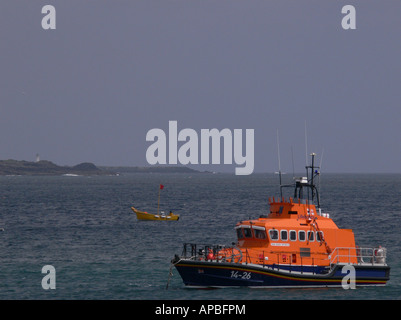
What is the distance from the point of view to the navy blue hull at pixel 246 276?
3556cm

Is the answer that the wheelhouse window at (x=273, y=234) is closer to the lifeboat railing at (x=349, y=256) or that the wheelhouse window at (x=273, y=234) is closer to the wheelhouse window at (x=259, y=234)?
the wheelhouse window at (x=259, y=234)

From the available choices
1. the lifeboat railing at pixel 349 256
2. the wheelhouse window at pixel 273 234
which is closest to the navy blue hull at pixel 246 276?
the lifeboat railing at pixel 349 256

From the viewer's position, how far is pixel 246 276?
3569cm

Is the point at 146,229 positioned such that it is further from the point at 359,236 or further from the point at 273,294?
the point at 273,294

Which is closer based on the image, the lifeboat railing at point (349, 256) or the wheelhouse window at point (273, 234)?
the wheelhouse window at point (273, 234)

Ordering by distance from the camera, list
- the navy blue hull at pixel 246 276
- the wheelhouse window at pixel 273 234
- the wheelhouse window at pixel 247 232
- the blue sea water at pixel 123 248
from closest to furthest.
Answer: the navy blue hull at pixel 246 276 < the blue sea water at pixel 123 248 < the wheelhouse window at pixel 273 234 < the wheelhouse window at pixel 247 232

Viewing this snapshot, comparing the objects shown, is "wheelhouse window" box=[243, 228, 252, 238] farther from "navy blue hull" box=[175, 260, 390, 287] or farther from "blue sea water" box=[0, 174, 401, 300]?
"blue sea water" box=[0, 174, 401, 300]

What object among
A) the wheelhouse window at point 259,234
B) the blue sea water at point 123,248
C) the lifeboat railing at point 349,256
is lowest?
the blue sea water at point 123,248

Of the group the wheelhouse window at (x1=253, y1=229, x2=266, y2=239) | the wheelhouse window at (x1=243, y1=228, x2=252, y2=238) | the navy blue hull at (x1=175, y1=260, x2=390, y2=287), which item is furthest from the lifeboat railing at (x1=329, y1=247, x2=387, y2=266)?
the wheelhouse window at (x1=243, y1=228, x2=252, y2=238)

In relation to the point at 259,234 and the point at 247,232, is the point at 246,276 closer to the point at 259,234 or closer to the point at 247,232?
the point at 259,234

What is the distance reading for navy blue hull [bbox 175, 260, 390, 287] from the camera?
35.6 meters

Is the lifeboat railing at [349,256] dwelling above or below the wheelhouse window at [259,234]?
below
